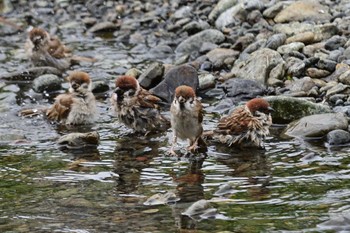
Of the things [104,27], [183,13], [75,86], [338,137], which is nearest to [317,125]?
[338,137]

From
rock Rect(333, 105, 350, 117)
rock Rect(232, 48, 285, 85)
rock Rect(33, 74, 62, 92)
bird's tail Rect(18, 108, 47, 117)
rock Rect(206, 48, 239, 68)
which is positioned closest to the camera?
rock Rect(333, 105, 350, 117)

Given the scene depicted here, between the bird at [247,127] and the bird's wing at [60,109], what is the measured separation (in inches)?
92.2

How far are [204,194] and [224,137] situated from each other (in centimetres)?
201

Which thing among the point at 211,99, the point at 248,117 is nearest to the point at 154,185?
the point at 248,117

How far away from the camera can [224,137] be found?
9250mm

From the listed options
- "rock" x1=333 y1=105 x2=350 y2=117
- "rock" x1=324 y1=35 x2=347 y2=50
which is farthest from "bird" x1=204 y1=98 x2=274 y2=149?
"rock" x1=324 y1=35 x2=347 y2=50

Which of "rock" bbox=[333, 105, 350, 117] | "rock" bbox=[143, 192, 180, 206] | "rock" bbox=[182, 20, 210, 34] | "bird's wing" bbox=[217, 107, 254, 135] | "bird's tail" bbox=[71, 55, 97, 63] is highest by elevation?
"rock" bbox=[182, 20, 210, 34]

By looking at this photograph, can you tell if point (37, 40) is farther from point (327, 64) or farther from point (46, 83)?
point (327, 64)

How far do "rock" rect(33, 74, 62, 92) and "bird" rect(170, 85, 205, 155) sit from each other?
3.88 m

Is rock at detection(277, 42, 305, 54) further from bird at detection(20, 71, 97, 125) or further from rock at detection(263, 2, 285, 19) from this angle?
bird at detection(20, 71, 97, 125)

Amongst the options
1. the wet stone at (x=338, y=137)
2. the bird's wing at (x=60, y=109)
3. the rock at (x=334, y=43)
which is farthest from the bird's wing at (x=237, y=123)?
the rock at (x=334, y=43)

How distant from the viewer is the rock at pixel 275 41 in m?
12.4

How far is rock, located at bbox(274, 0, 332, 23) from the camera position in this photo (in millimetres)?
13336

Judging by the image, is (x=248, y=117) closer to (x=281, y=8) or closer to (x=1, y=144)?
(x=1, y=144)
